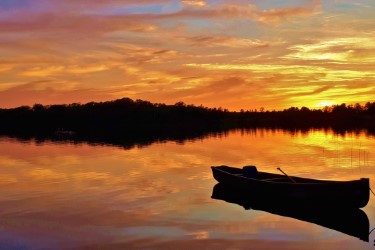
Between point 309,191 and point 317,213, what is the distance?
1.18 m

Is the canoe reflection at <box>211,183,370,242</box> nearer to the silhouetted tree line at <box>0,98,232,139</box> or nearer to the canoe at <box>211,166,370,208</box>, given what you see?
the canoe at <box>211,166,370,208</box>

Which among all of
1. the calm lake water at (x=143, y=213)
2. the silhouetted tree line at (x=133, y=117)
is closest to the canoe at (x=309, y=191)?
the calm lake water at (x=143, y=213)

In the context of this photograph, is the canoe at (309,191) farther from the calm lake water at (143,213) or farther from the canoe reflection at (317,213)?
the calm lake water at (143,213)

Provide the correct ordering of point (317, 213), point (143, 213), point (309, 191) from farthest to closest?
1. point (309, 191)
2. point (143, 213)
3. point (317, 213)

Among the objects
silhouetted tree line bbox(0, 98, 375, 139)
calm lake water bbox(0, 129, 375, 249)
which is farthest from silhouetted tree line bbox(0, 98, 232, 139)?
calm lake water bbox(0, 129, 375, 249)

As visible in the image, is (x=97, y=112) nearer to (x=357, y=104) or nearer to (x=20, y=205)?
(x=357, y=104)

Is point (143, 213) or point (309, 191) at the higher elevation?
point (309, 191)

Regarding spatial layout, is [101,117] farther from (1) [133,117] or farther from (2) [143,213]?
(2) [143,213]

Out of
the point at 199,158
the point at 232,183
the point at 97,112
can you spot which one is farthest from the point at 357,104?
the point at 232,183

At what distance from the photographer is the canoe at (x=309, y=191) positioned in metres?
18.3

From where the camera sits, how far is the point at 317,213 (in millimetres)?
18578

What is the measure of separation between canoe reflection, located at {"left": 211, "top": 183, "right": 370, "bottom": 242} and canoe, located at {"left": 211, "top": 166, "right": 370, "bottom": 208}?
22 cm

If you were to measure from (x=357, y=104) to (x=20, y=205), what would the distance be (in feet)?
577

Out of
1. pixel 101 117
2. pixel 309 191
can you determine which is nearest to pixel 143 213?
pixel 309 191
